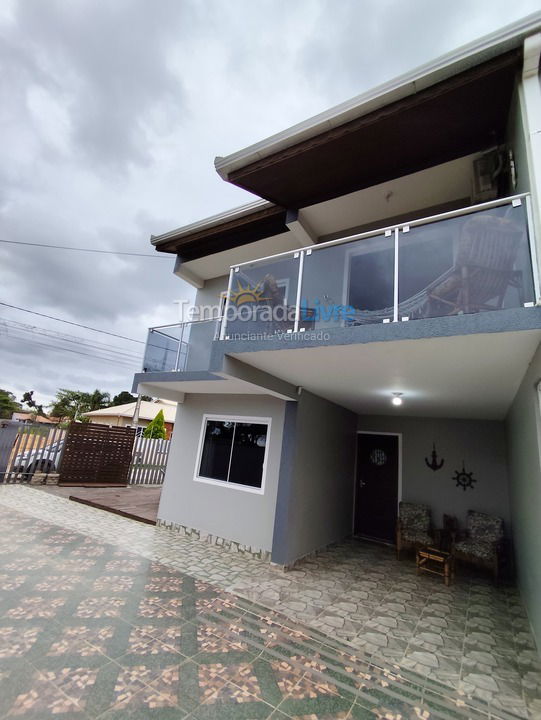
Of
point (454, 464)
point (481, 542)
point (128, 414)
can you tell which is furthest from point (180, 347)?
point (128, 414)

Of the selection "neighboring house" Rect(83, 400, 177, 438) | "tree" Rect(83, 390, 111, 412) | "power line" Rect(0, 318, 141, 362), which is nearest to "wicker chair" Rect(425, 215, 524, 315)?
"neighboring house" Rect(83, 400, 177, 438)

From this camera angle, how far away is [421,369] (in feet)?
12.3

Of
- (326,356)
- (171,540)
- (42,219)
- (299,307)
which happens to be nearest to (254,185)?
(299,307)

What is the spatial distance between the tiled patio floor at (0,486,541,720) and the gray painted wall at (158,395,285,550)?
59 centimetres

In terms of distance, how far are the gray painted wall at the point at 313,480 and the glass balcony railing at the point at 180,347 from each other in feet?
6.13

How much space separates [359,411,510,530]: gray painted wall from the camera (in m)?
6.30

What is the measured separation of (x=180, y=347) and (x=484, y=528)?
6532 millimetres

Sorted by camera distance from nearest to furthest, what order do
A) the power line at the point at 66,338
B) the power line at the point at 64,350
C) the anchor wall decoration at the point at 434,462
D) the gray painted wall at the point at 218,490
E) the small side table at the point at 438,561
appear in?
1. the small side table at the point at 438,561
2. the gray painted wall at the point at 218,490
3. the anchor wall decoration at the point at 434,462
4. the power line at the point at 66,338
5. the power line at the point at 64,350

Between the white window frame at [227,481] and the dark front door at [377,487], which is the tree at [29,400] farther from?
the dark front door at [377,487]

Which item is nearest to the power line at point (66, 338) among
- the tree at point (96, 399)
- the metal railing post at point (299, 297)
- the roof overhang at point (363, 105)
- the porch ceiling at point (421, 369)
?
the tree at point (96, 399)

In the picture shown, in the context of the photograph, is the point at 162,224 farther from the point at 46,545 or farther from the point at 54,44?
the point at 46,545

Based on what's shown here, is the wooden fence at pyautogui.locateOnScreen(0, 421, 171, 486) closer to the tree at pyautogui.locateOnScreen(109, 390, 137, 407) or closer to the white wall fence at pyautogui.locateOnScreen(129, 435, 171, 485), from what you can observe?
the white wall fence at pyautogui.locateOnScreen(129, 435, 171, 485)

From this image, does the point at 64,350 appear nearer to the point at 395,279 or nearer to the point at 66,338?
the point at 66,338

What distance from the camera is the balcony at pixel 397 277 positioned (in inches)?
107
